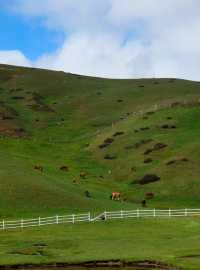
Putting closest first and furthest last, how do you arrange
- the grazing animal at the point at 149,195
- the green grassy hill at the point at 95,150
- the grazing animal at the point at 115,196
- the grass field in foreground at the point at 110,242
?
the grass field in foreground at the point at 110,242, the green grassy hill at the point at 95,150, the grazing animal at the point at 115,196, the grazing animal at the point at 149,195

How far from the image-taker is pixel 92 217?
7306cm

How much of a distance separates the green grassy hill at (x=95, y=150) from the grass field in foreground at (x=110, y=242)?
9910 millimetres

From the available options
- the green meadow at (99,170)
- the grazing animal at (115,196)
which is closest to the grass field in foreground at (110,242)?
the green meadow at (99,170)

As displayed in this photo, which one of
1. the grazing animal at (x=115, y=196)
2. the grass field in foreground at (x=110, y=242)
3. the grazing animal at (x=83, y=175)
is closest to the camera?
the grass field in foreground at (x=110, y=242)

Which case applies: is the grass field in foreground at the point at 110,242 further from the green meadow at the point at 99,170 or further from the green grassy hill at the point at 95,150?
the green grassy hill at the point at 95,150

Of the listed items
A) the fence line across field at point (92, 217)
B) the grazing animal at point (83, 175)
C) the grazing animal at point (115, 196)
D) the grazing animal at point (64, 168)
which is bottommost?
the fence line across field at point (92, 217)

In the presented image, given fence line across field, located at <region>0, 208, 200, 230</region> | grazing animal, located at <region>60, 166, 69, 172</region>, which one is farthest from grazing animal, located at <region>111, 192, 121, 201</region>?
grazing animal, located at <region>60, 166, 69, 172</region>

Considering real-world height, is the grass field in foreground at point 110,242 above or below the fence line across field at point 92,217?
below

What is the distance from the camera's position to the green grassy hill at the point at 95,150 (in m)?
82.0

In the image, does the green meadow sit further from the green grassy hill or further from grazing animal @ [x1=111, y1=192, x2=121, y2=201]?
grazing animal @ [x1=111, y1=192, x2=121, y2=201]

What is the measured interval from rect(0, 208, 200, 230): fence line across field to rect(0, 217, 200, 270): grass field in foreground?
150cm

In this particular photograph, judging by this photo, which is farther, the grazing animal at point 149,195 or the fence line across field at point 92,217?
the grazing animal at point 149,195

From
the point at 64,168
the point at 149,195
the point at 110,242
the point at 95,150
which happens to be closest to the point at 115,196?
the point at 149,195

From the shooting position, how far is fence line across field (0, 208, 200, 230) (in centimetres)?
6875
